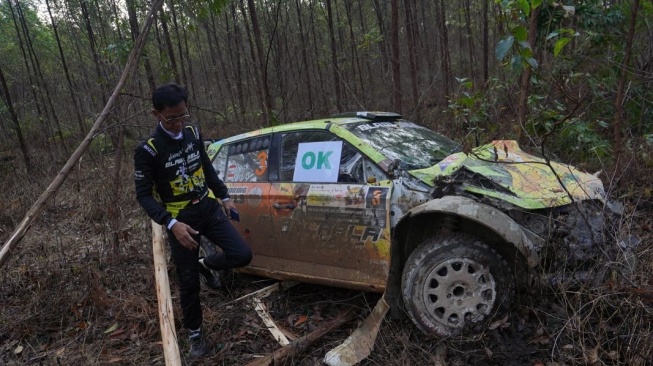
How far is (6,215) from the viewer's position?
7281 millimetres

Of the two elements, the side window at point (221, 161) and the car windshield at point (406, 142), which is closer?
the car windshield at point (406, 142)

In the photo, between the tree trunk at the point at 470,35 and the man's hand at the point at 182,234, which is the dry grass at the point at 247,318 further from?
the tree trunk at the point at 470,35

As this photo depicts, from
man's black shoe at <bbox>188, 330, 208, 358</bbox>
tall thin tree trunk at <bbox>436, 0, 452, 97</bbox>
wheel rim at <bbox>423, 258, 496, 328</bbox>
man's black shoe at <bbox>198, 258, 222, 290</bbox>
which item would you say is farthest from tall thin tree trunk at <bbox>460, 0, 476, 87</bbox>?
man's black shoe at <bbox>188, 330, 208, 358</bbox>

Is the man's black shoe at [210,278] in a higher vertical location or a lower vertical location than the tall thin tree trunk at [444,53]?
lower

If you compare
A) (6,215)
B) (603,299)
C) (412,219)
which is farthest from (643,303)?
(6,215)

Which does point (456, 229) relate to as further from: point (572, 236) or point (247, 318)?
point (247, 318)

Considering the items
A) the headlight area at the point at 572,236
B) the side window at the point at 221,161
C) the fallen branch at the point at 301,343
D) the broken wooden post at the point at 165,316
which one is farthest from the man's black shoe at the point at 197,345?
the headlight area at the point at 572,236

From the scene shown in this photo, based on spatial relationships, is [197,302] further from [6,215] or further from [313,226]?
Result: [6,215]

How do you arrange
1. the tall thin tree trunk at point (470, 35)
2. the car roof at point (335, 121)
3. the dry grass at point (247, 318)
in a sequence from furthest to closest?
the tall thin tree trunk at point (470, 35), the car roof at point (335, 121), the dry grass at point (247, 318)

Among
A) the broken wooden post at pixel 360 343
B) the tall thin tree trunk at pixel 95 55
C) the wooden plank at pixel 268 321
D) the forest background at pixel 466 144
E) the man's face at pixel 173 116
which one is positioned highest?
the tall thin tree trunk at pixel 95 55

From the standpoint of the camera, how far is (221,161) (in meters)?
4.83

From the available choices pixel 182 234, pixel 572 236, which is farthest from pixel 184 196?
pixel 572 236

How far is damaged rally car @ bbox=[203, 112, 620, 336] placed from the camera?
9.75 ft

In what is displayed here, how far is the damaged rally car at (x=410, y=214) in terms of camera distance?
2.97 m
